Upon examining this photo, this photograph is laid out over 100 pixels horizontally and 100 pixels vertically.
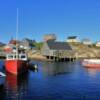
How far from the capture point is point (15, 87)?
62375mm

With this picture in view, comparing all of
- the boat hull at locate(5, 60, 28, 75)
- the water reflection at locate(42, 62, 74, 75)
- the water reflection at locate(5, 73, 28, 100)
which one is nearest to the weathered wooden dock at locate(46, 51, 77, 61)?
the water reflection at locate(42, 62, 74, 75)

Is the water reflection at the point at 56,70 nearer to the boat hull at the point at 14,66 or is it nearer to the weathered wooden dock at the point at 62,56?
the boat hull at the point at 14,66

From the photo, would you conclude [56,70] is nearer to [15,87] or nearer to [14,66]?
[14,66]

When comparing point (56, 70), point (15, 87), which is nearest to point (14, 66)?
point (15, 87)

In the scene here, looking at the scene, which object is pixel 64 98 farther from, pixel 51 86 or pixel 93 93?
pixel 51 86

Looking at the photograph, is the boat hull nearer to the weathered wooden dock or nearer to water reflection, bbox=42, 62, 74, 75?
water reflection, bbox=42, 62, 74, 75

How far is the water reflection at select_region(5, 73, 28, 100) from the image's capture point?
5297 cm

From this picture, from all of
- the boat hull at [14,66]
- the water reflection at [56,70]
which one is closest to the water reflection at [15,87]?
the boat hull at [14,66]

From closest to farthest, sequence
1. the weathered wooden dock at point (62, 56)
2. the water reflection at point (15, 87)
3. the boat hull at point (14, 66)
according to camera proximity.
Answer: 1. the water reflection at point (15, 87)
2. the boat hull at point (14, 66)
3. the weathered wooden dock at point (62, 56)

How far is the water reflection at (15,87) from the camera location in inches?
2085

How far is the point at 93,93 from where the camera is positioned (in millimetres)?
56438

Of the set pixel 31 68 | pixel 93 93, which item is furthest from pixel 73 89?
pixel 31 68

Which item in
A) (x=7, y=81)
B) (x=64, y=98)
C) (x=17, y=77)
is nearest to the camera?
(x=64, y=98)

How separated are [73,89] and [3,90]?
12.0 metres
